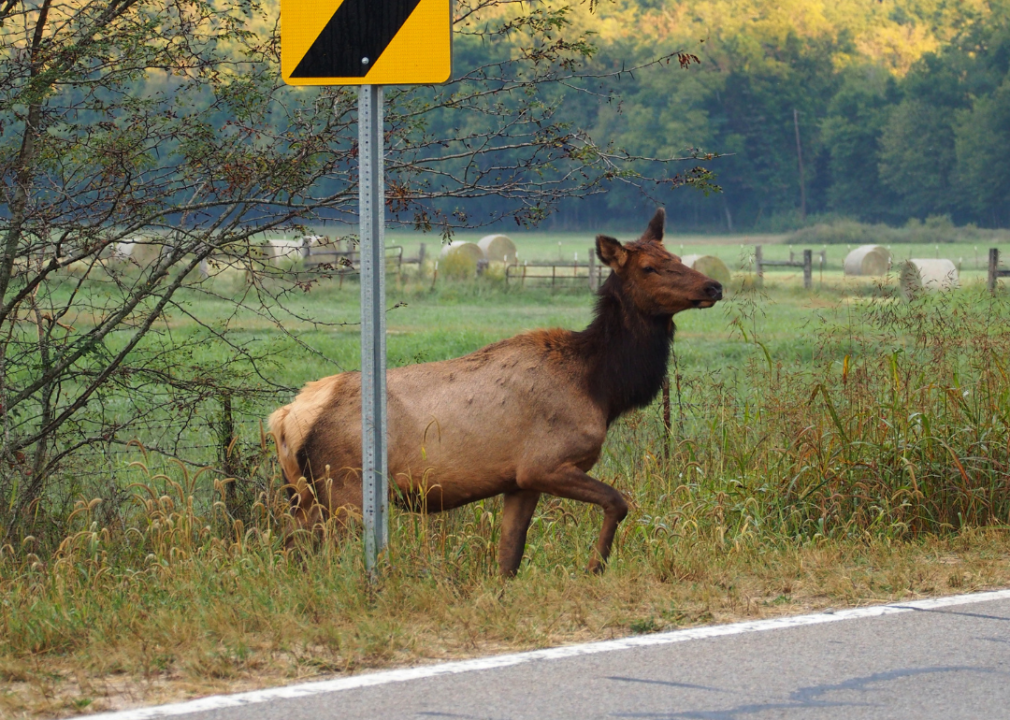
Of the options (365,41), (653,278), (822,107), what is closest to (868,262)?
(653,278)

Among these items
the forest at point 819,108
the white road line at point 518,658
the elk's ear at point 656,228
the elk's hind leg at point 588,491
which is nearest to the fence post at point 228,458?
the elk's hind leg at point 588,491

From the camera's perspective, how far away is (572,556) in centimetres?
674

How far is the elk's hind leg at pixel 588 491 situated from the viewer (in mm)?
6379

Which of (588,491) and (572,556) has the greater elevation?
(588,491)

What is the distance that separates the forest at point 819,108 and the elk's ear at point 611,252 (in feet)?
209

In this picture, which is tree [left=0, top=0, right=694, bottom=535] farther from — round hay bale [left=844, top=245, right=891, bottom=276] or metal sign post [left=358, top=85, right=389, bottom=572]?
round hay bale [left=844, top=245, right=891, bottom=276]

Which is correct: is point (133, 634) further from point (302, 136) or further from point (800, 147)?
point (800, 147)

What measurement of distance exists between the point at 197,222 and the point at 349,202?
3.25ft

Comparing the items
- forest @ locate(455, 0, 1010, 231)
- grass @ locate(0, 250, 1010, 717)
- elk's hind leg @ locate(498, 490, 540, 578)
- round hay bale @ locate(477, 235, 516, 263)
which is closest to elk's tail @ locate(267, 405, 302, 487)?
grass @ locate(0, 250, 1010, 717)

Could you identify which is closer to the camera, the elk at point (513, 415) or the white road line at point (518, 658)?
the white road line at point (518, 658)

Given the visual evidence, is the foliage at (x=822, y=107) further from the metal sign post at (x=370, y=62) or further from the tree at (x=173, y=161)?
the metal sign post at (x=370, y=62)

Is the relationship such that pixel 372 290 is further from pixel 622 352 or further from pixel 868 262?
pixel 868 262

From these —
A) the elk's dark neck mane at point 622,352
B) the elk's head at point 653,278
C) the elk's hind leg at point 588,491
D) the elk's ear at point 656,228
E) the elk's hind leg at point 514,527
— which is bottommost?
the elk's hind leg at point 514,527

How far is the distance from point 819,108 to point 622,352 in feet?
264
